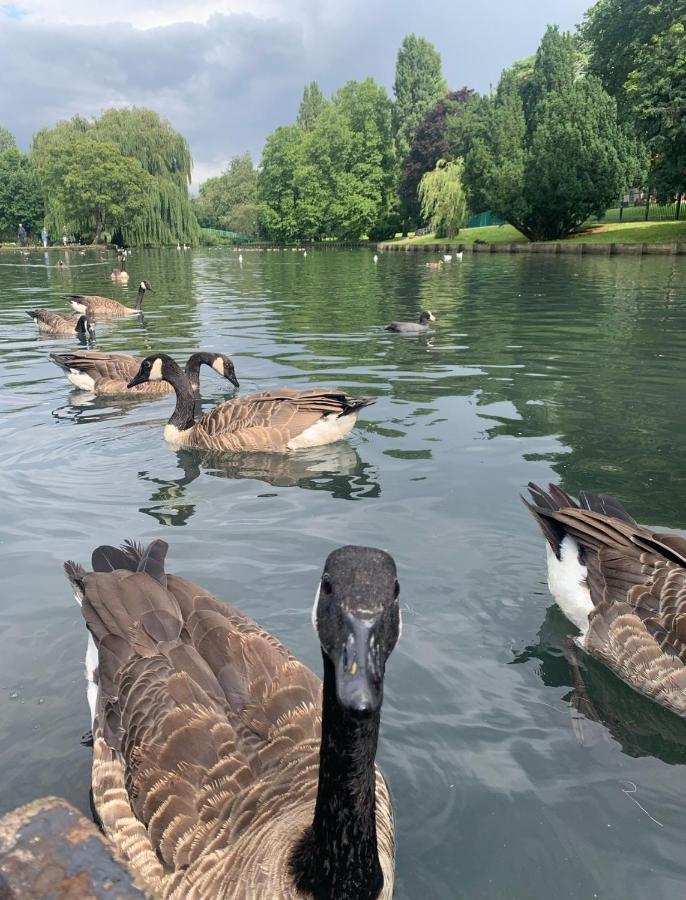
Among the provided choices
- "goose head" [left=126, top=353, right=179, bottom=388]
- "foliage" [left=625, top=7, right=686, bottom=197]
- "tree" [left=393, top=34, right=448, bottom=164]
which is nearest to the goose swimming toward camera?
"goose head" [left=126, top=353, right=179, bottom=388]

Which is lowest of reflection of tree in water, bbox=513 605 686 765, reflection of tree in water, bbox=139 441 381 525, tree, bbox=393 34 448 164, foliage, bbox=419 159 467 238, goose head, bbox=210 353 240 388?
reflection of tree in water, bbox=513 605 686 765

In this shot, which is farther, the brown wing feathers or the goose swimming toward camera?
the brown wing feathers

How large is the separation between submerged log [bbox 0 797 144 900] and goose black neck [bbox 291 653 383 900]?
25.5 inches

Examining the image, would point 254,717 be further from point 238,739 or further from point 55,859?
point 55,859

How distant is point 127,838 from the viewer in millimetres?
2926

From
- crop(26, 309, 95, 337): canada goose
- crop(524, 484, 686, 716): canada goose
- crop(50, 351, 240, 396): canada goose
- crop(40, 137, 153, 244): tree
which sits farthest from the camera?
crop(40, 137, 153, 244): tree

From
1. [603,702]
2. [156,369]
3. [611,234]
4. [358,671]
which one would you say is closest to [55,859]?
[358,671]

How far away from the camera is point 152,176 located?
75.1 meters

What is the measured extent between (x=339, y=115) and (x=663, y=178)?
184ft

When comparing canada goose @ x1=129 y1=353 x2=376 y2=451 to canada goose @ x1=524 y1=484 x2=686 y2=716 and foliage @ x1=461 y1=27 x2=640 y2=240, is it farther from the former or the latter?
foliage @ x1=461 y1=27 x2=640 y2=240

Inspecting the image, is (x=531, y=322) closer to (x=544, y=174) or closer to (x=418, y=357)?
(x=418, y=357)

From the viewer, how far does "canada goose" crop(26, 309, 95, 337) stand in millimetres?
17859

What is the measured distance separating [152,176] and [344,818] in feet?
267

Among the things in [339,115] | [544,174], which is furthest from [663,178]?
[339,115]
